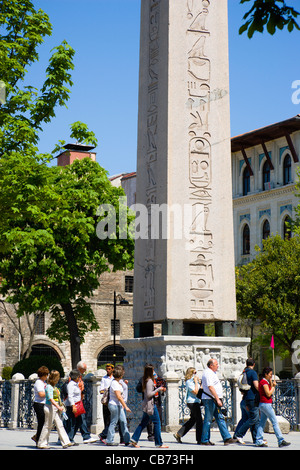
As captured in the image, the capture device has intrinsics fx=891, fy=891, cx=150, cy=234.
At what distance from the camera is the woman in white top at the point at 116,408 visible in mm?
15633

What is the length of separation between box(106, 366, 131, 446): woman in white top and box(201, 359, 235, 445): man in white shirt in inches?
54.1

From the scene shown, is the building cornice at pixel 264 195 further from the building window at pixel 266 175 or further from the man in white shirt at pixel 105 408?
the man in white shirt at pixel 105 408

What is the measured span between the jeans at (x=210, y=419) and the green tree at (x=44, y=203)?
8631mm

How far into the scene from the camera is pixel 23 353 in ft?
169

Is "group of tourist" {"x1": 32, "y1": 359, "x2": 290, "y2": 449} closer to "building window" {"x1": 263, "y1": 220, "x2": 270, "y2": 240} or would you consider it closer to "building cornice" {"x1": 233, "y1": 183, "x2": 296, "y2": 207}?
"building cornice" {"x1": 233, "y1": 183, "x2": 296, "y2": 207}

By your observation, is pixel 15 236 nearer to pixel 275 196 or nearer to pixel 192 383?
pixel 192 383

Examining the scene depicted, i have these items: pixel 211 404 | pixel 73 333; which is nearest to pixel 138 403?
pixel 211 404

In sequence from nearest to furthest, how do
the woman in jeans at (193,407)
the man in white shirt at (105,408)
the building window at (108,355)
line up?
the woman in jeans at (193,407)
the man in white shirt at (105,408)
the building window at (108,355)

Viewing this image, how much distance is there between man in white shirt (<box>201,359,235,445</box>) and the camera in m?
15.3

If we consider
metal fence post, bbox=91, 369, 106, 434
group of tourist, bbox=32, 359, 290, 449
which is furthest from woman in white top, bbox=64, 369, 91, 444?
metal fence post, bbox=91, 369, 106, 434

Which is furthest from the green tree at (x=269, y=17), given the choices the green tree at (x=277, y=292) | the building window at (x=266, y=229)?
the building window at (x=266, y=229)

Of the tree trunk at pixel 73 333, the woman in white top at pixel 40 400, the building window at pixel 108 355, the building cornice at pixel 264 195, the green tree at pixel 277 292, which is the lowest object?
the woman in white top at pixel 40 400

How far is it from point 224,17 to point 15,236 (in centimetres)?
790

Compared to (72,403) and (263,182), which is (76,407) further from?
(263,182)
